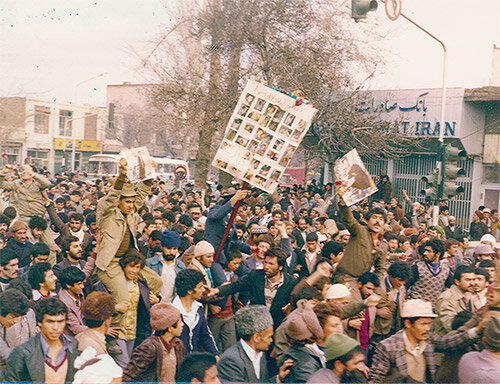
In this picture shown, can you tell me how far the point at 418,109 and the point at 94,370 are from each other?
1930 centimetres

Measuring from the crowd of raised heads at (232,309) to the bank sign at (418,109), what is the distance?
509 inches

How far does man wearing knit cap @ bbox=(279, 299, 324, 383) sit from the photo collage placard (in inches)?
95.3

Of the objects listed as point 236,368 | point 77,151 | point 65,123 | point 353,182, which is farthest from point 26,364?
point 77,151

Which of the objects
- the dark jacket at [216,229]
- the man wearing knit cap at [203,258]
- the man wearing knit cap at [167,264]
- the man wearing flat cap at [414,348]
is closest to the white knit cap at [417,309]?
the man wearing flat cap at [414,348]

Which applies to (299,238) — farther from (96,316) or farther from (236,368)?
(236,368)

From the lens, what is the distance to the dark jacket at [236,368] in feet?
12.4

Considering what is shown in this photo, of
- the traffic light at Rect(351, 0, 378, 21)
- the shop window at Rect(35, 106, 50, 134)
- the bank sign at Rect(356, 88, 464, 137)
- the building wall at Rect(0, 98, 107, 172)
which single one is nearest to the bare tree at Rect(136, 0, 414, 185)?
the bank sign at Rect(356, 88, 464, 137)

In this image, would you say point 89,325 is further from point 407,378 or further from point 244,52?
point 244,52

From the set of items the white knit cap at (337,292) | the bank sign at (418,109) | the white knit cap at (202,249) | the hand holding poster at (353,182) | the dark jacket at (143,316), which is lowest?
the dark jacket at (143,316)

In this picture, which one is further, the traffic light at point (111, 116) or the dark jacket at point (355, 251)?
the traffic light at point (111, 116)

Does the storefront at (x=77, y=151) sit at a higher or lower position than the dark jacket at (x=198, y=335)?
higher

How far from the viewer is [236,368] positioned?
3805 mm

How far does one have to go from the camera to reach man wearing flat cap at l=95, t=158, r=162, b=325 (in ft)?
17.0

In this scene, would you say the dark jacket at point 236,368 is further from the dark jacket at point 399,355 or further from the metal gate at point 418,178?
the metal gate at point 418,178
